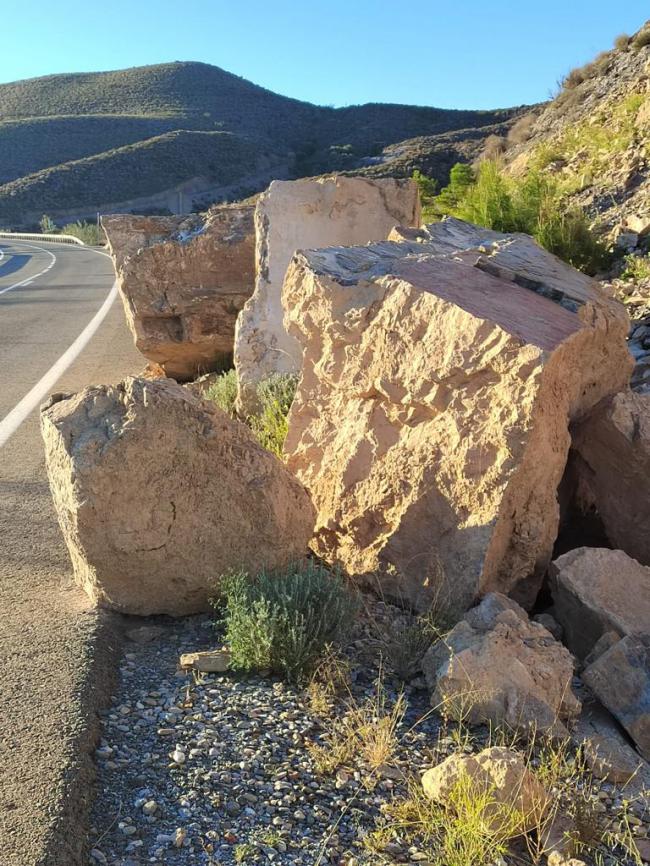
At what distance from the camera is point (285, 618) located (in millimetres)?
3486

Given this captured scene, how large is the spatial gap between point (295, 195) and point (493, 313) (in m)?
4.13

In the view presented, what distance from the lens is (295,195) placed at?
7836 millimetres

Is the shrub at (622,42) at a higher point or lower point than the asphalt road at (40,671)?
higher

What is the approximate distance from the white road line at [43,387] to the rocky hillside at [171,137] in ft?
108

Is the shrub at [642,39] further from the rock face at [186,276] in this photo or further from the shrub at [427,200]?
the rock face at [186,276]

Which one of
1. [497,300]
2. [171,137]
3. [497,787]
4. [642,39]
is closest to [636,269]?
[497,300]

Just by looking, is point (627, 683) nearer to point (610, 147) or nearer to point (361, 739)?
point (361, 739)

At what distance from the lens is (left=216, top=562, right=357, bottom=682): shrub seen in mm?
3486

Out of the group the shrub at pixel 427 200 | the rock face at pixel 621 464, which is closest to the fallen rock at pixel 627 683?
the rock face at pixel 621 464

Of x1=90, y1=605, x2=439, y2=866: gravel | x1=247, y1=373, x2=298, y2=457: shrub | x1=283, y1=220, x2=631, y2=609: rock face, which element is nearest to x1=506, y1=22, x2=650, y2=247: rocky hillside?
x1=247, y1=373, x2=298, y2=457: shrub

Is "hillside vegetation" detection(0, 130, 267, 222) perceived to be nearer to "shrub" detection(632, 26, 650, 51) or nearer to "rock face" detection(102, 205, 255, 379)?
"shrub" detection(632, 26, 650, 51)

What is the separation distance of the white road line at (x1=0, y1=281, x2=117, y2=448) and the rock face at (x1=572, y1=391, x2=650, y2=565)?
456 centimetres

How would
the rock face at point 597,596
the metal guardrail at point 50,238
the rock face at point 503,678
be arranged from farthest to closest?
the metal guardrail at point 50,238
the rock face at point 597,596
the rock face at point 503,678

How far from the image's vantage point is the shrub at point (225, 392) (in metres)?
7.54
